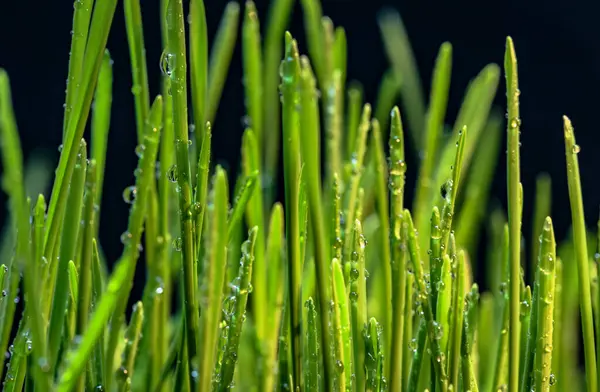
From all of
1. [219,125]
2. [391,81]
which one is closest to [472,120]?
[391,81]

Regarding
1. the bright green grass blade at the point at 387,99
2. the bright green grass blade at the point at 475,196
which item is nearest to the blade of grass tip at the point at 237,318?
the bright green grass blade at the point at 475,196

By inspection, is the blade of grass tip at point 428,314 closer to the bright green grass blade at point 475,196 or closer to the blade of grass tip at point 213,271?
the blade of grass tip at point 213,271

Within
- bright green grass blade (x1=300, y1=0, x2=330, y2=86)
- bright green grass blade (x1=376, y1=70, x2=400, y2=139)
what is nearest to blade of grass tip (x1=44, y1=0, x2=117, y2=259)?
bright green grass blade (x1=300, y1=0, x2=330, y2=86)

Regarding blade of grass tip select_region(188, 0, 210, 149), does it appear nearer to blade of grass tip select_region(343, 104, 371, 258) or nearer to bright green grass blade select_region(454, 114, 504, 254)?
blade of grass tip select_region(343, 104, 371, 258)

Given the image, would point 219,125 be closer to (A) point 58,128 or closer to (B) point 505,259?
(A) point 58,128

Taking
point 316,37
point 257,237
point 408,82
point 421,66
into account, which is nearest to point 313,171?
point 257,237

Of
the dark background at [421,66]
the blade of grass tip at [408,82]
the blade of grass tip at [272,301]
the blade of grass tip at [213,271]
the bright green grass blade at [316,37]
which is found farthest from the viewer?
the dark background at [421,66]
